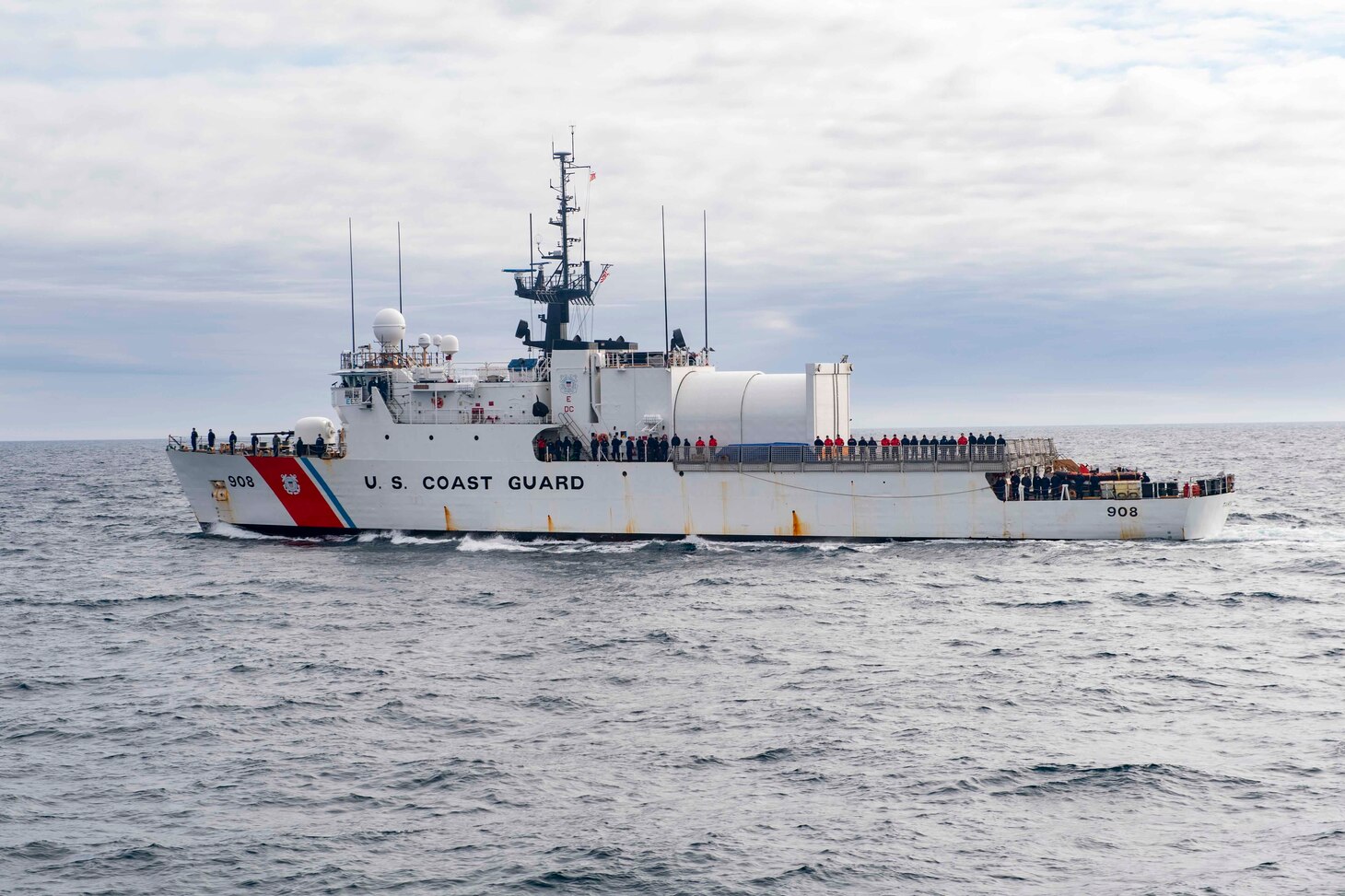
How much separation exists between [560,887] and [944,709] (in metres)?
9.06

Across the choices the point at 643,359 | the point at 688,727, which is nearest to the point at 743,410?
the point at 643,359

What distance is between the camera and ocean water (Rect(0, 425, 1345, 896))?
15664 millimetres

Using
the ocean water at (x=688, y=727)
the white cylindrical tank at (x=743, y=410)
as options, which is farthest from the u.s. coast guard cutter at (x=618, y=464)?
the ocean water at (x=688, y=727)

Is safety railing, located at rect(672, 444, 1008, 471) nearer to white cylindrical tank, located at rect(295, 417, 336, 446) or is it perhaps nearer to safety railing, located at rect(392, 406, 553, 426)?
safety railing, located at rect(392, 406, 553, 426)

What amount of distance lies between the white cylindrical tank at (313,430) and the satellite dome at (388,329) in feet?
12.5

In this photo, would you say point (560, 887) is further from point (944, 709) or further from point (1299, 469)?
point (1299, 469)

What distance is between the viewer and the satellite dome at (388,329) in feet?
155

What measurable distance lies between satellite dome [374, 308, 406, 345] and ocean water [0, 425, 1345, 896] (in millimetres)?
12103

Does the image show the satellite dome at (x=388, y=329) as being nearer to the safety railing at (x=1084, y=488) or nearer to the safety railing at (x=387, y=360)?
the safety railing at (x=387, y=360)

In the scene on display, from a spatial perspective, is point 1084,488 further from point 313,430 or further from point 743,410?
point 313,430

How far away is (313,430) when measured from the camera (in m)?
46.1

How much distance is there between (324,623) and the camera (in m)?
30.6

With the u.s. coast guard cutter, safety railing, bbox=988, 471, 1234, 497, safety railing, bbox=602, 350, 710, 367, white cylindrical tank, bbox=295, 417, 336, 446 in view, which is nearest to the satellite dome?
the u.s. coast guard cutter

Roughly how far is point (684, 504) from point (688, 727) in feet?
67.6
